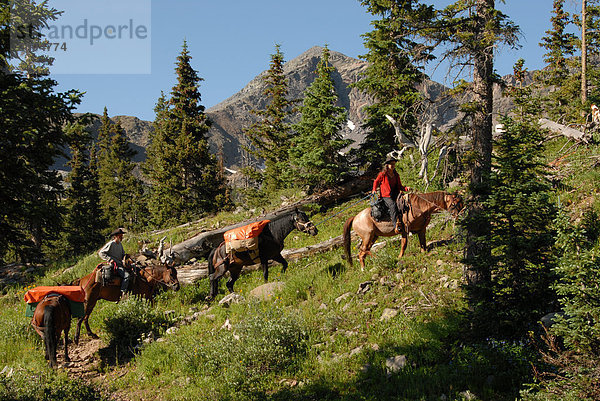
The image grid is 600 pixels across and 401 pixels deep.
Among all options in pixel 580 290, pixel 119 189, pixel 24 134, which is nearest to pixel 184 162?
pixel 24 134

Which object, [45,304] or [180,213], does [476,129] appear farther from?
[180,213]

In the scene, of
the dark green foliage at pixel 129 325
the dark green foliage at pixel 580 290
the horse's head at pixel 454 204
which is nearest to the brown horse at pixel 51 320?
the dark green foliage at pixel 129 325

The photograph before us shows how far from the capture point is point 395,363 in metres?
6.62

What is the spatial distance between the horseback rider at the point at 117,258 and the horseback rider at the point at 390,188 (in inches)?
332

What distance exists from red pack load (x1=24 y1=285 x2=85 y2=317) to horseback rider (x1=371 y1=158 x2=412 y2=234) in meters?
8.98

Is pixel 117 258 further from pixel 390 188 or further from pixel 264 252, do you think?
pixel 390 188

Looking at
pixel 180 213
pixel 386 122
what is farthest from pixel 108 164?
pixel 386 122

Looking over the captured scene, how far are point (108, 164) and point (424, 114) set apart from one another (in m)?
47.6

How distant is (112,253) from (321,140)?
1273 cm

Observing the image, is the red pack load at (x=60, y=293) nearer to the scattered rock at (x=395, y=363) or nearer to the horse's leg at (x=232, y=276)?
the horse's leg at (x=232, y=276)

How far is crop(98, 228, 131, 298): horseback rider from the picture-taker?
38.9ft

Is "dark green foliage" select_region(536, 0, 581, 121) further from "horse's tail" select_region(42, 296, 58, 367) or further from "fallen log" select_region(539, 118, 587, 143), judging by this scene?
"horse's tail" select_region(42, 296, 58, 367)

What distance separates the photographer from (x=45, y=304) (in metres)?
9.35

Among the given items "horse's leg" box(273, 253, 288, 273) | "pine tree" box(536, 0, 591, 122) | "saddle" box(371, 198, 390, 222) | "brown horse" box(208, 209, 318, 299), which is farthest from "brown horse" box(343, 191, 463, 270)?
"pine tree" box(536, 0, 591, 122)
